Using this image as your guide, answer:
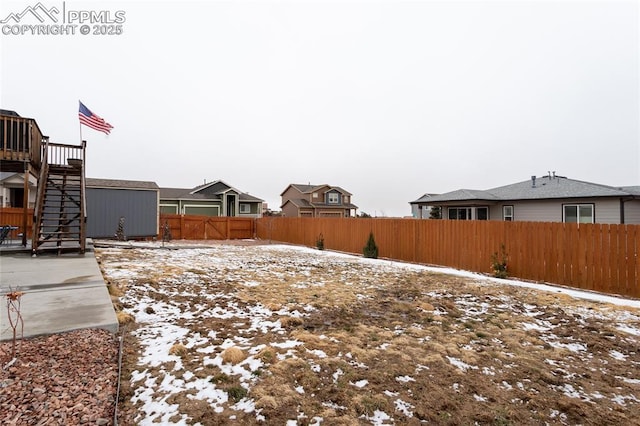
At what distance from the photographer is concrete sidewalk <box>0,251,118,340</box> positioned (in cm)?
337

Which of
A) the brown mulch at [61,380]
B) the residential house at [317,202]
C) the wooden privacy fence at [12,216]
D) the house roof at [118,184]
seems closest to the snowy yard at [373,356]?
the brown mulch at [61,380]

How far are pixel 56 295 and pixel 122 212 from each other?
15325mm

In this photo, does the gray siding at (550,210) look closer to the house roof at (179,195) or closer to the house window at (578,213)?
the house window at (578,213)

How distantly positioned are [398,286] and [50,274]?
741 centimetres

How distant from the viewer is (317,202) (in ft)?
130

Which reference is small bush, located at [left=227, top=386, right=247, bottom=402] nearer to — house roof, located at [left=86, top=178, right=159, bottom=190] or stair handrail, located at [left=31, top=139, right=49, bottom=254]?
stair handrail, located at [left=31, top=139, right=49, bottom=254]

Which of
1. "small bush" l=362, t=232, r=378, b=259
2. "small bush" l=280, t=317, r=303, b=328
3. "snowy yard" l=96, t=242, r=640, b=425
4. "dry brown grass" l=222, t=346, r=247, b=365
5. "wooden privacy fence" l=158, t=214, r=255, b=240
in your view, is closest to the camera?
"snowy yard" l=96, t=242, r=640, b=425

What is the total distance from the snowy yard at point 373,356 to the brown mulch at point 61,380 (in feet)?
0.63

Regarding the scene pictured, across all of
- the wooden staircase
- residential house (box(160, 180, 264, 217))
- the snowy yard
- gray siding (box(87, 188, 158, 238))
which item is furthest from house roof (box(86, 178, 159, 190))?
the snowy yard

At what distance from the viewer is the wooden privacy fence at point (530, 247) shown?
665cm

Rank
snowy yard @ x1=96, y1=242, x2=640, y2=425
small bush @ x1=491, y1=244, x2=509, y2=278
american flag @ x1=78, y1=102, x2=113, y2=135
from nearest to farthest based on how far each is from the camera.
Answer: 1. snowy yard @ x1=96, y1=242, x2=640, y2=425
2. small bush @ x1=491, y1=244, x2=509, y2=278
3. american flag @ x1=78, y1=102, x2=113, y2=135

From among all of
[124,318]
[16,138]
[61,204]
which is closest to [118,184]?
[61,204]

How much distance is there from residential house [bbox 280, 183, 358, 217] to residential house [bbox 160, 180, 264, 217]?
233 inches

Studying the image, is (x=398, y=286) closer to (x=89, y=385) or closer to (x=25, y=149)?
(x=89, y=385)
